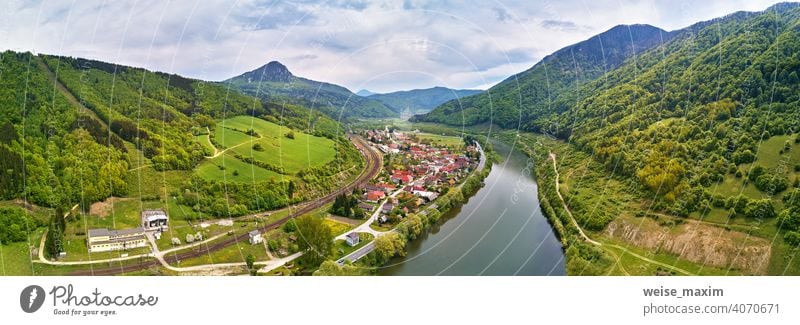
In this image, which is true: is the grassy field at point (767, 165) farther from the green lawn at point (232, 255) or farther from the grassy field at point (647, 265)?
the green lawn at point (232, 255)

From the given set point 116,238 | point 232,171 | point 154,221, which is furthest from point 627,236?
point 116,238

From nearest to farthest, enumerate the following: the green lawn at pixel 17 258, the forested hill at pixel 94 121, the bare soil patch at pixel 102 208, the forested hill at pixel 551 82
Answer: the green lawn at pixel 17 258, the bare soil patch at pixel 102 208, the forested hill at pixel 94 121, the forested hill at pixel 551 82

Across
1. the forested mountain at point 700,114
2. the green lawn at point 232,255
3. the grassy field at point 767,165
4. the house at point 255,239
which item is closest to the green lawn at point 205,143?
the house at point 255,239

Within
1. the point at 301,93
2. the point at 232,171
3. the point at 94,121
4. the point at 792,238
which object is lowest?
the point at 792,238

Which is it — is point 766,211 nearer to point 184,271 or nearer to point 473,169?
point 473,169

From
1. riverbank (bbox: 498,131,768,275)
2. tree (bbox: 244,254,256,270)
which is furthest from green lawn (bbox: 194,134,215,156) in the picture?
riverbank (bbox: 498,131,768,275)

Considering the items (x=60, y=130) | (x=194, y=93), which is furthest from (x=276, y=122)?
(x=60, y=130)

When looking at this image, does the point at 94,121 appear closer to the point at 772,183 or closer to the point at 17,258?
the point at 17,258
